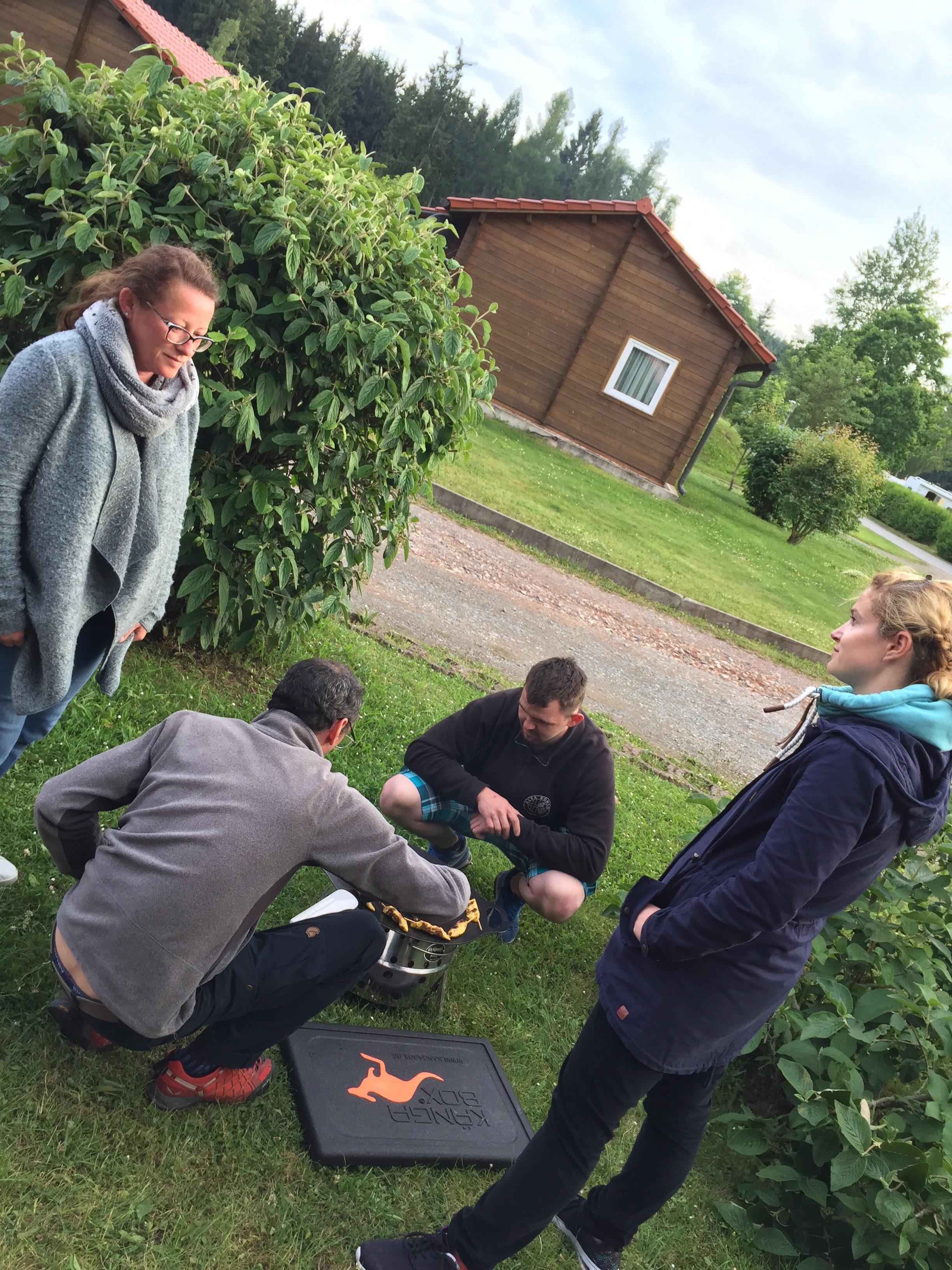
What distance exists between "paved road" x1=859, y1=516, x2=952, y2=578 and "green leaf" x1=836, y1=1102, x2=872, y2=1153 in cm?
3673

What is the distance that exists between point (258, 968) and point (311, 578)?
269 cm

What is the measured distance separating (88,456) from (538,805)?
7.92 feet

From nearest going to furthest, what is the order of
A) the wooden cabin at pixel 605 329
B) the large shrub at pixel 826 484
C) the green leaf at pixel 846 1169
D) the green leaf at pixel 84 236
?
the green leaf at pixel 846 1169 < the green leaf at pixel 84 236 < the wooden cabin at pixel 605 329 < the large shrub at pixel 826 484

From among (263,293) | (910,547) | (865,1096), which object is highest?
(910,547)

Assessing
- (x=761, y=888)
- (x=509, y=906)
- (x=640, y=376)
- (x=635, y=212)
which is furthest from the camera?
(x=640, y=376)

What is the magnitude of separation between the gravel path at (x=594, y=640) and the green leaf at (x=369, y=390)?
10.6 ft

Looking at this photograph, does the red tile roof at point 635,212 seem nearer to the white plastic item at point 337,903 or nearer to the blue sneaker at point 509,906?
the blue sneaker at point 509,906

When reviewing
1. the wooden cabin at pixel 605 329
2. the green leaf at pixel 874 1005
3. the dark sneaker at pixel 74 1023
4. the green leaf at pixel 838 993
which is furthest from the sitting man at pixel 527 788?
the wooden cabin at pixel 605 329

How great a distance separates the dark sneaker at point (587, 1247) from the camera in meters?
3.02

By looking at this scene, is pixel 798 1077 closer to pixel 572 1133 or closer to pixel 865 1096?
pixel 865 1096

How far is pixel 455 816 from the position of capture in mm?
4375

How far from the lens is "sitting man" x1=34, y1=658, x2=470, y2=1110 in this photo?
242cm

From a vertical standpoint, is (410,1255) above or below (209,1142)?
above

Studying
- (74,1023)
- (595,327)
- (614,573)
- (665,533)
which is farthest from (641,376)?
(74,1023)
